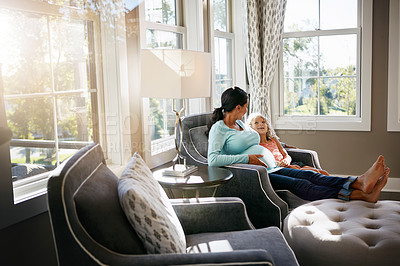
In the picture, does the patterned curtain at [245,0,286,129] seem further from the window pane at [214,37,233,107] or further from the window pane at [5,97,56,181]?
the window pane at [5,97,56,181]

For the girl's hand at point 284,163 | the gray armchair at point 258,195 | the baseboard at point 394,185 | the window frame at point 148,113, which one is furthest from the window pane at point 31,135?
the baseboard at point 394,185

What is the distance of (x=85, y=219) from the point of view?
143 centimetres

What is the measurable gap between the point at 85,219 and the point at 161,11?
2.51 metres

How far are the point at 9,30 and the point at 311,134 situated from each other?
13.1ft

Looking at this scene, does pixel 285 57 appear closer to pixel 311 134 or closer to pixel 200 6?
pixel 311 134

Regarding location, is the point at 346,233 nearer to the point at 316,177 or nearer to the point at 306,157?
the point at 316,177

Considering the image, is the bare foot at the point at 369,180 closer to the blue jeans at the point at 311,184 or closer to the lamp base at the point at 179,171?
the blue jeans at the point at 311,184

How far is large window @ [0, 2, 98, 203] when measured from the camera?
2.06m

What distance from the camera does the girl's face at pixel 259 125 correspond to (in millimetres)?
3678

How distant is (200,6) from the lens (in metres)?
3.93

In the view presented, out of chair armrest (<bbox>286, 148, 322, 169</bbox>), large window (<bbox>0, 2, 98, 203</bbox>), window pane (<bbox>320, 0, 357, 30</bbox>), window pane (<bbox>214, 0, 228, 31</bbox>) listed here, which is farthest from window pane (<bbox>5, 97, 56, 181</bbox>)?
window pane (<bbox>320, 0, 357, 30</bbox>)

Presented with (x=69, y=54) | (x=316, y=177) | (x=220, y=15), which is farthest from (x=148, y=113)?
Answer: (x=220, y=15)

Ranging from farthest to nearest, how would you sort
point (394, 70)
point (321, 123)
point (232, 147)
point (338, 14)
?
point (321, 123)
point (338, 14)
point (394, 70)
point (232, 147)

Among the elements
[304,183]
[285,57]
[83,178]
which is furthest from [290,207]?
[285,57]
